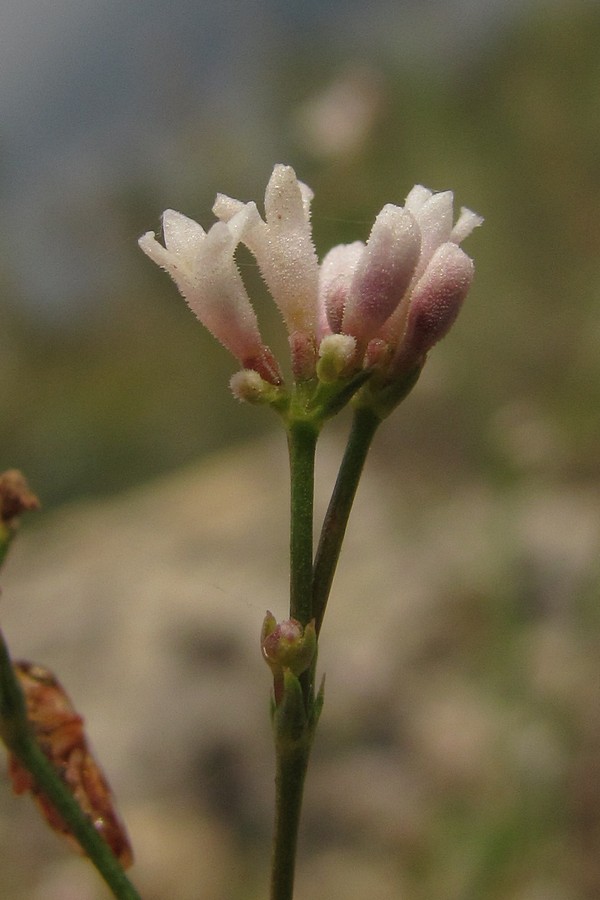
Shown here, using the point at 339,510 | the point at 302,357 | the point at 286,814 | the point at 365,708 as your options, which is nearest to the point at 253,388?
the point at 302,357

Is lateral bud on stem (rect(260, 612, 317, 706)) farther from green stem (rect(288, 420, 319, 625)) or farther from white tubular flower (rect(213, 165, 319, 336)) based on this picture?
white tubular flower (rect(213, 165, 319, 336))


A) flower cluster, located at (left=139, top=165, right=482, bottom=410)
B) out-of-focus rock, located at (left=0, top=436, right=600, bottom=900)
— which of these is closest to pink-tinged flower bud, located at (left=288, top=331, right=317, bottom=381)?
flower cluster, located at (left=139, top=165, right=482, bottom=410)

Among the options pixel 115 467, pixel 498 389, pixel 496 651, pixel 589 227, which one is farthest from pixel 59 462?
pixel 496 651

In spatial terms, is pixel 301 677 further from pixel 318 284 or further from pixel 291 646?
pixel 318 284

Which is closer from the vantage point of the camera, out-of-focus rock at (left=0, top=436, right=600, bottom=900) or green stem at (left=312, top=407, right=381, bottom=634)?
green stem at (left=312, top=407, right=381, bottom=634)

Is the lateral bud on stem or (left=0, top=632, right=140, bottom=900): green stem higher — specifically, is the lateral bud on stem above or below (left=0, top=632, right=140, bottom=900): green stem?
above
